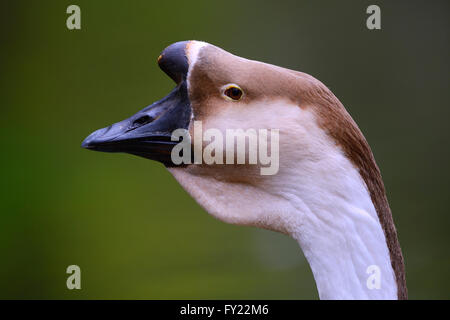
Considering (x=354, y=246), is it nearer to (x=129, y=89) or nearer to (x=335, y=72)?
(x=129, y=89)

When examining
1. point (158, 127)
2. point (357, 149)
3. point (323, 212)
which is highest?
point (158, 127)

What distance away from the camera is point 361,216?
4.45 feet

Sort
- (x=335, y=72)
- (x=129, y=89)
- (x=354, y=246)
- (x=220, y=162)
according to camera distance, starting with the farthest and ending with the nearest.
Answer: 1. (x=335, y=72)
2. (x=129, y=89)
3. (x=220, y=162)
4. (x=354, y=246)

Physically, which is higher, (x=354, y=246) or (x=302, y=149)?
(x=302, y=149)

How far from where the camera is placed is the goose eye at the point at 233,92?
143cm

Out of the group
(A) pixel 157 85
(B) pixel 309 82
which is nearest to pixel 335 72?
(A) pixel 157 85

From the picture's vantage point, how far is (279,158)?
1.42m

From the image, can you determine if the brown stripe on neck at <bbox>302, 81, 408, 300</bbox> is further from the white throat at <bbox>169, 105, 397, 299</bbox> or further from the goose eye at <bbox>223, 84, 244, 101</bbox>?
the goose eye at <bbox>223, 84, 244, 101</bbox>

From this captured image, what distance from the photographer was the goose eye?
1.43 meters

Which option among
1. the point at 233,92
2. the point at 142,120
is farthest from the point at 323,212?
the point at 142,120

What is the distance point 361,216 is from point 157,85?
10.9ft

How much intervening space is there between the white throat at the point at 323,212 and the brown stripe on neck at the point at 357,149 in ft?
0.06

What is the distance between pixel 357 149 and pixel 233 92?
0.34 metres

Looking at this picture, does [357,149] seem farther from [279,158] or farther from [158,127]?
[158,127]
